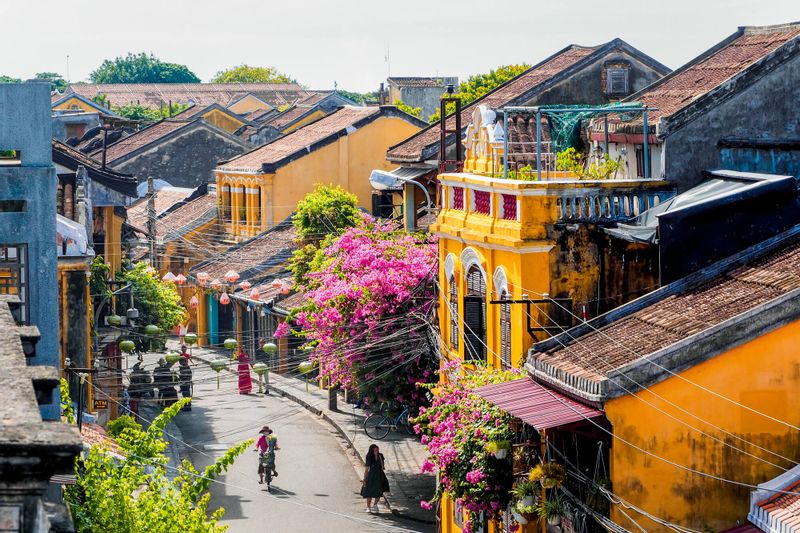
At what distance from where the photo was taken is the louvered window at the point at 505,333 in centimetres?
2166

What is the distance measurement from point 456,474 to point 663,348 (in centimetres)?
499

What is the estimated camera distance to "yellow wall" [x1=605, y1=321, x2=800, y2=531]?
16.6m

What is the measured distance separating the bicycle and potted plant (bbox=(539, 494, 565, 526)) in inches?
606

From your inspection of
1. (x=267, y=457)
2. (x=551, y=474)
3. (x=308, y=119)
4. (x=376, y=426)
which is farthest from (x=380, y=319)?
(x=308, y=119)

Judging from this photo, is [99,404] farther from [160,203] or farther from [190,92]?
[190,92]

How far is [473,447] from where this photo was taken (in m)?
20.5

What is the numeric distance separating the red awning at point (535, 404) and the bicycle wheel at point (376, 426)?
16.1 metres

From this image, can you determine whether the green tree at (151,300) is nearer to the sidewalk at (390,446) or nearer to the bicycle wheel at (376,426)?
the sidewalk at (390,446)

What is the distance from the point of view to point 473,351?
23.6 meters

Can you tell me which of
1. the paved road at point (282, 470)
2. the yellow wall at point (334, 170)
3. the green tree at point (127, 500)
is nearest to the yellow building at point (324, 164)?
the yellow wall at point (334, 170)

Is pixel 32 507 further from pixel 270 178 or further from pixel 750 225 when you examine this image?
pixel 270 178

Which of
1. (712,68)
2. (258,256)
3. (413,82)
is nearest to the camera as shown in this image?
(712,68)

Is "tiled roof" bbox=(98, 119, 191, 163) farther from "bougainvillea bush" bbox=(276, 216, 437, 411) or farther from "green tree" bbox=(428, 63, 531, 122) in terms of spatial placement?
"bougainvillea bush" bbox=(276, 216, 437, 411)

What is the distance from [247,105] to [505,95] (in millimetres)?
67385
